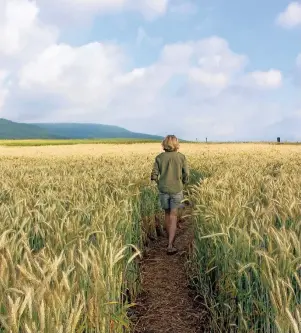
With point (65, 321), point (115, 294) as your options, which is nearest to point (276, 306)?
point (65, 321)

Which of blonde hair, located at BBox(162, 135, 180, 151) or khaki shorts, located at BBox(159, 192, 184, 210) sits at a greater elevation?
blonde hair, located at BBox(162, 135, 180, 151)

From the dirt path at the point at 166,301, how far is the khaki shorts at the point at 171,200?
2.65ft

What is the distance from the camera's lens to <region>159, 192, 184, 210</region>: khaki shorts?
795 centimetres

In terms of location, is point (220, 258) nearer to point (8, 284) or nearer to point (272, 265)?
point (272, 265)

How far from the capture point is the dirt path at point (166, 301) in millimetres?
4941

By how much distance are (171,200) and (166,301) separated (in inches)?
102

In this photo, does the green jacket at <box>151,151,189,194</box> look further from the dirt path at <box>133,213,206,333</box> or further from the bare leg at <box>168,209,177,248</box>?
the dirt path at <box>133,213,206,333</box>

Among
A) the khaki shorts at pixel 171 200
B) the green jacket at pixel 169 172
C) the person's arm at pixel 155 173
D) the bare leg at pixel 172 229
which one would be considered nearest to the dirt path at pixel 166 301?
the bare leg at pixel 172 229

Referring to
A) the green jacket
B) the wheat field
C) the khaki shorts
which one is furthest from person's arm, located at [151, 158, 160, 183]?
the wheat field

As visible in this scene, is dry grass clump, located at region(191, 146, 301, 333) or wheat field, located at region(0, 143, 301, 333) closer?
wheat field, located at region(0, 143, 301, 333)

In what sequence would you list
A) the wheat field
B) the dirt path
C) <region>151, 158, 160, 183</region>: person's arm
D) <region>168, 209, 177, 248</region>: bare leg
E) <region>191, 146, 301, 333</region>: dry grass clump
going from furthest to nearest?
1. <region>151, 158, 160, 183</region>: person's arm
2. <region>168, 209, 177, 248</region>: bare leg
3. the dirt path
4. <region>191, 146, 301, 333</region>: dry grass clump
5. the wheat field

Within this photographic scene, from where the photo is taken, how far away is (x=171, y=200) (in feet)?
26.2

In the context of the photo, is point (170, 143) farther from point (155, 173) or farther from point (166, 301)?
point (166, 301)

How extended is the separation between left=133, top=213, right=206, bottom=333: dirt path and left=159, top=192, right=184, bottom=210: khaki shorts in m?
0.81
